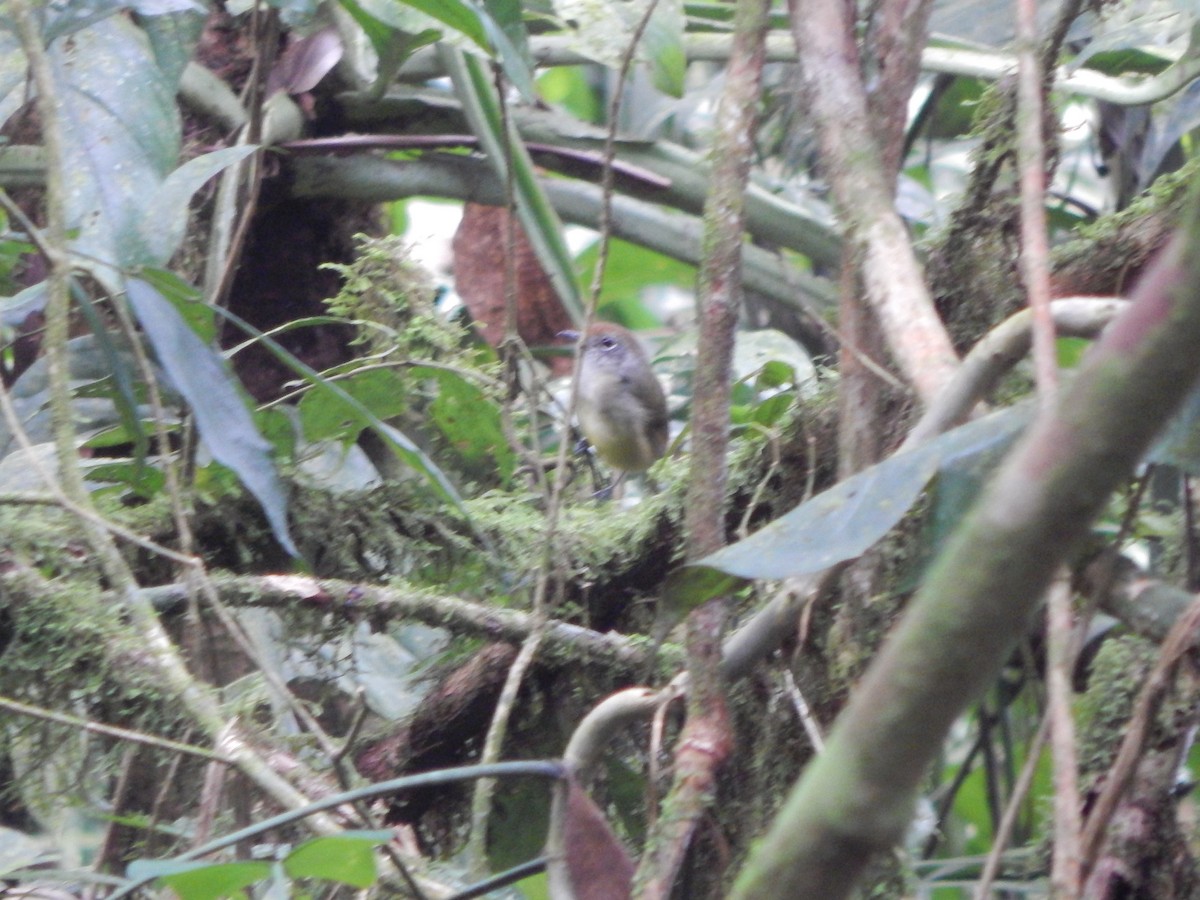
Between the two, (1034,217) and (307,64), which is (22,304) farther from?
(1034,217)

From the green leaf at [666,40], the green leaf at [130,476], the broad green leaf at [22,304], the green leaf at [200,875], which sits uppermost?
the green leaf at [666,40]

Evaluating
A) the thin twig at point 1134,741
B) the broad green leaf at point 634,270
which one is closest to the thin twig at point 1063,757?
the thin twig at point 1134,741

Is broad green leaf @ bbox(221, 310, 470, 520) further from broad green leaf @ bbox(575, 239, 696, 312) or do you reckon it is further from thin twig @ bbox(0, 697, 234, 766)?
broad green leaf @ bbox(575, 239, 696, 312)

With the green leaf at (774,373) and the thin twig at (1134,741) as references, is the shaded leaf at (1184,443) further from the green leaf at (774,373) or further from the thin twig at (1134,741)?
the green leaf at (774,373)

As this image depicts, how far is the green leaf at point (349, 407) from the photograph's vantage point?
1.79 metres

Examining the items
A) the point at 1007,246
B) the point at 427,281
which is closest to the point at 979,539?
the point at 1007,246

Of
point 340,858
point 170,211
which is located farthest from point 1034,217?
point 170,211

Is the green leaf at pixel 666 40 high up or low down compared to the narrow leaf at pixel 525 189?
up

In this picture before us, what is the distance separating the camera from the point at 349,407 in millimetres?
1773

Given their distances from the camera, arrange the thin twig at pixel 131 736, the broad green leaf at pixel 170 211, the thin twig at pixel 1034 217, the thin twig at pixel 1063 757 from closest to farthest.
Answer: the thin twig at pixel 1063 757 → the thin twig at pixel 1034 217 → the thin twig at pixel 131 736 → the broad green leaf at pixel 170 211

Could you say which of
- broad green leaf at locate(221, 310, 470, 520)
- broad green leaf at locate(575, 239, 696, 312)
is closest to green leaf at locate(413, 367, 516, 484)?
broad green leaf at locate(221, 310, 470, 520)

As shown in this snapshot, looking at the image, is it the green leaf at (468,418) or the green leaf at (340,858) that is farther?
the green leaf at (468,418)

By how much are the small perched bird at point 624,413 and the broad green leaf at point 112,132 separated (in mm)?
1197

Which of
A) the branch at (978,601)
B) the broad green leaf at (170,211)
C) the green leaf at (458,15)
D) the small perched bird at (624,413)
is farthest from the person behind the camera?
the small perched bird at (624,413)
